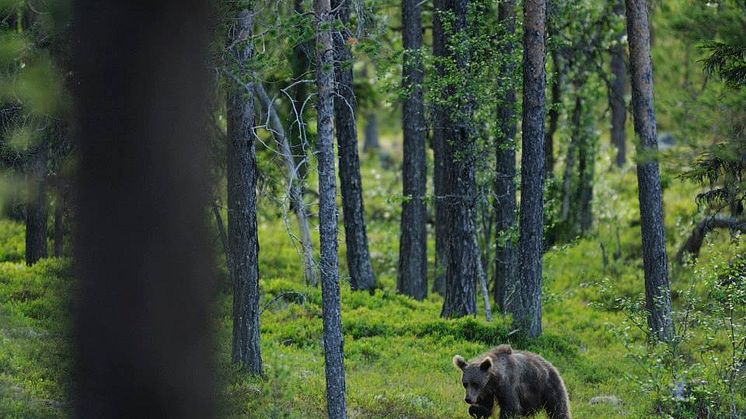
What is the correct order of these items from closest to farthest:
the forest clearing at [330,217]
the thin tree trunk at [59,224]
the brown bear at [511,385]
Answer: the forest clearing at [330,217], the brown bear at [511,385], the thin tree trunk at [59,224]

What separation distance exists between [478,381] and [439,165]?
1203 centimetres

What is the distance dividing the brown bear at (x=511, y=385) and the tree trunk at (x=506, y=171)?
627cm

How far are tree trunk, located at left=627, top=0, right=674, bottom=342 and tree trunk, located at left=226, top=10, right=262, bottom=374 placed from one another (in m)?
7.33

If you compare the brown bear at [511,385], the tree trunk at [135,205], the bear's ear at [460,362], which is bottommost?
the brown bear at [511,385]

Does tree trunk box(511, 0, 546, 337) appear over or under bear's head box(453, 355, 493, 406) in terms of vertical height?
over

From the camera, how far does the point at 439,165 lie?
997 inches

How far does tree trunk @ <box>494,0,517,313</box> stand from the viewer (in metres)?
21.1

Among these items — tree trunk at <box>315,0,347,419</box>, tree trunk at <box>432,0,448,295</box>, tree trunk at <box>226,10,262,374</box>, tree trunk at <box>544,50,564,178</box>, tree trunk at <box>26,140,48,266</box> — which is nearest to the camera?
tree trunk at <box>315,0,347,419</box>

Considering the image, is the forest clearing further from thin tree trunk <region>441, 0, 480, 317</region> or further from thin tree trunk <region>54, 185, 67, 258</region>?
thin tree trunk <region>54, 185, 67, 258</region>

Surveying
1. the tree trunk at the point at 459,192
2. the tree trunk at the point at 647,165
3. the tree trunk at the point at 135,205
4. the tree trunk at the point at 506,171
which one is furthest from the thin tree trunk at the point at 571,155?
the tree trunk at the point at 135,205

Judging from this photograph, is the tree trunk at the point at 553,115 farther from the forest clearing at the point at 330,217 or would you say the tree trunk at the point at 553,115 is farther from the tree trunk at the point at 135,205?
the tree trunk at the point at 135,205

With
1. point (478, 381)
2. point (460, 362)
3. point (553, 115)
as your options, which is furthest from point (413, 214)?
point (478, 381)

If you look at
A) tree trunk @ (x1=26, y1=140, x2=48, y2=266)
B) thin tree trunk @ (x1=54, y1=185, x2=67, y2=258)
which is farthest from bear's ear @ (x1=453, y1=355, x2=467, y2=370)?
tree trunk @ (x1=26, y1=140, x2=48, y2=266)

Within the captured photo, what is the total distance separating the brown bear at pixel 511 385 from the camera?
1384 cm
